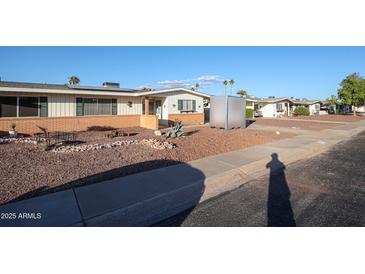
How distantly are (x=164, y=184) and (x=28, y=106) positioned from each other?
1248cm

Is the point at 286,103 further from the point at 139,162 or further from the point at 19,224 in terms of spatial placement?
the point at 19,224

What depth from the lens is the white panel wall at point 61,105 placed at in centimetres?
1416

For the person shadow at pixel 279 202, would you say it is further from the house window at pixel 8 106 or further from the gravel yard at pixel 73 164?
the house window at pixel 8 106

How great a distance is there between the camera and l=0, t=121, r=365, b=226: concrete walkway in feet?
11.9

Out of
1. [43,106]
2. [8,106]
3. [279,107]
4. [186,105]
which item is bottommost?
[8,106]

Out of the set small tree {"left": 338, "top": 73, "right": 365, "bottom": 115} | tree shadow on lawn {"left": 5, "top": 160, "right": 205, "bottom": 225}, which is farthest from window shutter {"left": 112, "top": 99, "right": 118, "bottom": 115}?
small tree {"left": 338, "top": 73, "right": 365, "bottom": 115}

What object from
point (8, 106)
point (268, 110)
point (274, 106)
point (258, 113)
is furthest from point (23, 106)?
point (274, 106)

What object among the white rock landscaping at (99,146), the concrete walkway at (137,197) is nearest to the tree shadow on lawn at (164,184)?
the concrete walkway at (137,197)

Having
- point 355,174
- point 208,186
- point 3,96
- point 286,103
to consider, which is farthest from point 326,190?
point 286,103

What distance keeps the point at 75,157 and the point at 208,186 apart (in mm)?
4460

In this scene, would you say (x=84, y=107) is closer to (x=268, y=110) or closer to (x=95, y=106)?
(x=95, y=106)

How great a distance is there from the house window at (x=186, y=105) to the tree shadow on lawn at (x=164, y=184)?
1394cm

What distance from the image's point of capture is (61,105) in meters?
14.5

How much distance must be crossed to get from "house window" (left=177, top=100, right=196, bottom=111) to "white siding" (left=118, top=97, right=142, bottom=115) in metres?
3.57
